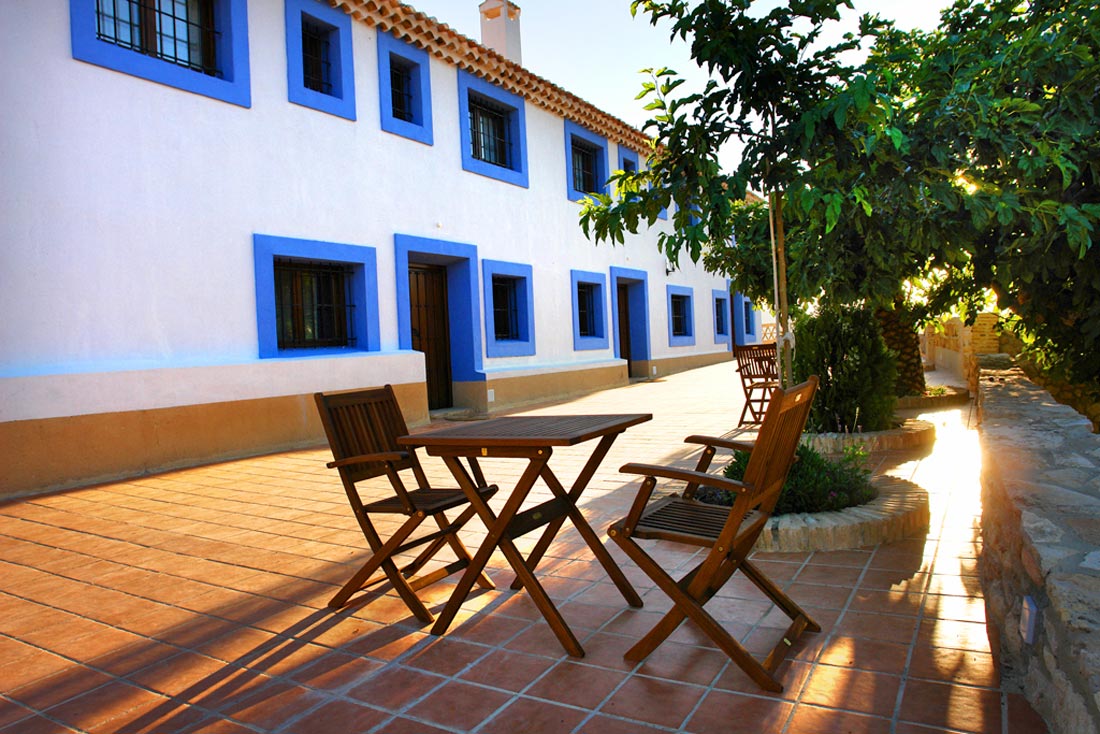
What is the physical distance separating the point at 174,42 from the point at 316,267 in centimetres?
271

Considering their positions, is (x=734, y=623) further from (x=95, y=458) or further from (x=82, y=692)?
(x=95, y=458)

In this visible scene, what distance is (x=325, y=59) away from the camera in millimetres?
9094

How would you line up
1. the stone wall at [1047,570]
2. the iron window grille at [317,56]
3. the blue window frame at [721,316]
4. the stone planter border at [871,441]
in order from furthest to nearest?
1. the blue window frame at [721,316]
2. the iron window grille at [317,56]
3. the stone planter border at [871,441]
4. the stone wall at [1047,570]

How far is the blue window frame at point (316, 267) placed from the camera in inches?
307

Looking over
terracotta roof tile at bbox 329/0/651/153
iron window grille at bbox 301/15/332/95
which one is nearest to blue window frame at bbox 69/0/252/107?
iron window grille at bbox 301/15/332/95

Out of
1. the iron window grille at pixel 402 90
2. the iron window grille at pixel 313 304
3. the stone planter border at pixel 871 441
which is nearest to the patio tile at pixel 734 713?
the stone planter border at pixel 871 441

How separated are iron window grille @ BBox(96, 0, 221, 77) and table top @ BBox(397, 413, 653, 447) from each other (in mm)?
6311

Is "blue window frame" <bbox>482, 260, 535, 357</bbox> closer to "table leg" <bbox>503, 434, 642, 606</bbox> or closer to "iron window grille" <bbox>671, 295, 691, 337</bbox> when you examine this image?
"iron window grille" <bbox>671, 295, 691, 337</bbox>

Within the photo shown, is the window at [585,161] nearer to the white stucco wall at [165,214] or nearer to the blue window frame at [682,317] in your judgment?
the blue window frame at [682,317]

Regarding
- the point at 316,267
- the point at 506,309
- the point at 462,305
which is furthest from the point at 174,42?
the point at 506,309

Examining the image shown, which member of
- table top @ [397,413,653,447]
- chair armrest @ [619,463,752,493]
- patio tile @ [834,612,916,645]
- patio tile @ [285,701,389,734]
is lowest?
patio tile @ [285,701,389,734]

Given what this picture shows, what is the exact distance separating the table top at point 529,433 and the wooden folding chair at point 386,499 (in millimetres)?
154

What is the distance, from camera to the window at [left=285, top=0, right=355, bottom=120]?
335 inches

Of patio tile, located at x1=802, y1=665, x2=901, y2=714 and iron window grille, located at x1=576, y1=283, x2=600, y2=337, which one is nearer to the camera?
patio tile, located at x1=802, y1=665, x2=901, y2=714
